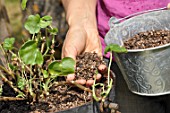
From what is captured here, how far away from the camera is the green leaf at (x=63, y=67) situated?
3.23 feet

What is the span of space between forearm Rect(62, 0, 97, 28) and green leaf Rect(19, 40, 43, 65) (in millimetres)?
507

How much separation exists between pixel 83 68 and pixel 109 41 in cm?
12

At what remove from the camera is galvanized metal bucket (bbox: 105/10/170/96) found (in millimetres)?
1146

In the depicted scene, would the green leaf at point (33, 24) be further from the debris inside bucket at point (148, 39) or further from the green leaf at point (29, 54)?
the debris inside bucket at point (148, 39)

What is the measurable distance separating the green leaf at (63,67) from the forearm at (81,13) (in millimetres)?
480

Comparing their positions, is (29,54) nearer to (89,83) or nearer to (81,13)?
(89,83)

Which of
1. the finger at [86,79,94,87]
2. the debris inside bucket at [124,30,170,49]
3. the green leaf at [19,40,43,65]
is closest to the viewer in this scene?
the green leaf at [19,40,43,65]

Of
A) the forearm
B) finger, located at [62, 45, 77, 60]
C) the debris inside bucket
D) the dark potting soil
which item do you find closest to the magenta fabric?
the forearm

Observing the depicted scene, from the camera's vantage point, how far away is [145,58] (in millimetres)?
1146

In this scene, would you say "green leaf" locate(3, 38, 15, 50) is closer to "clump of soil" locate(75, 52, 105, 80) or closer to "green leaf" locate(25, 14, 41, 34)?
"green leaf" locate(25, 14, 41, 34)

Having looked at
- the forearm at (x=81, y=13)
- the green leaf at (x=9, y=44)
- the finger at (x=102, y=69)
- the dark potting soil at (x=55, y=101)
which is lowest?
the dark potting soil at (x=55, y=101)

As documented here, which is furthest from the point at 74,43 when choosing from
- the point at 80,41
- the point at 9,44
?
the point at 9,44

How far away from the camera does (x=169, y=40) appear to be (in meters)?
1.21

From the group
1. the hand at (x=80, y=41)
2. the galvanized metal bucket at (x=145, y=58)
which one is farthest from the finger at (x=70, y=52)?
the galvanized metal bucket at (x=145, y=58)
